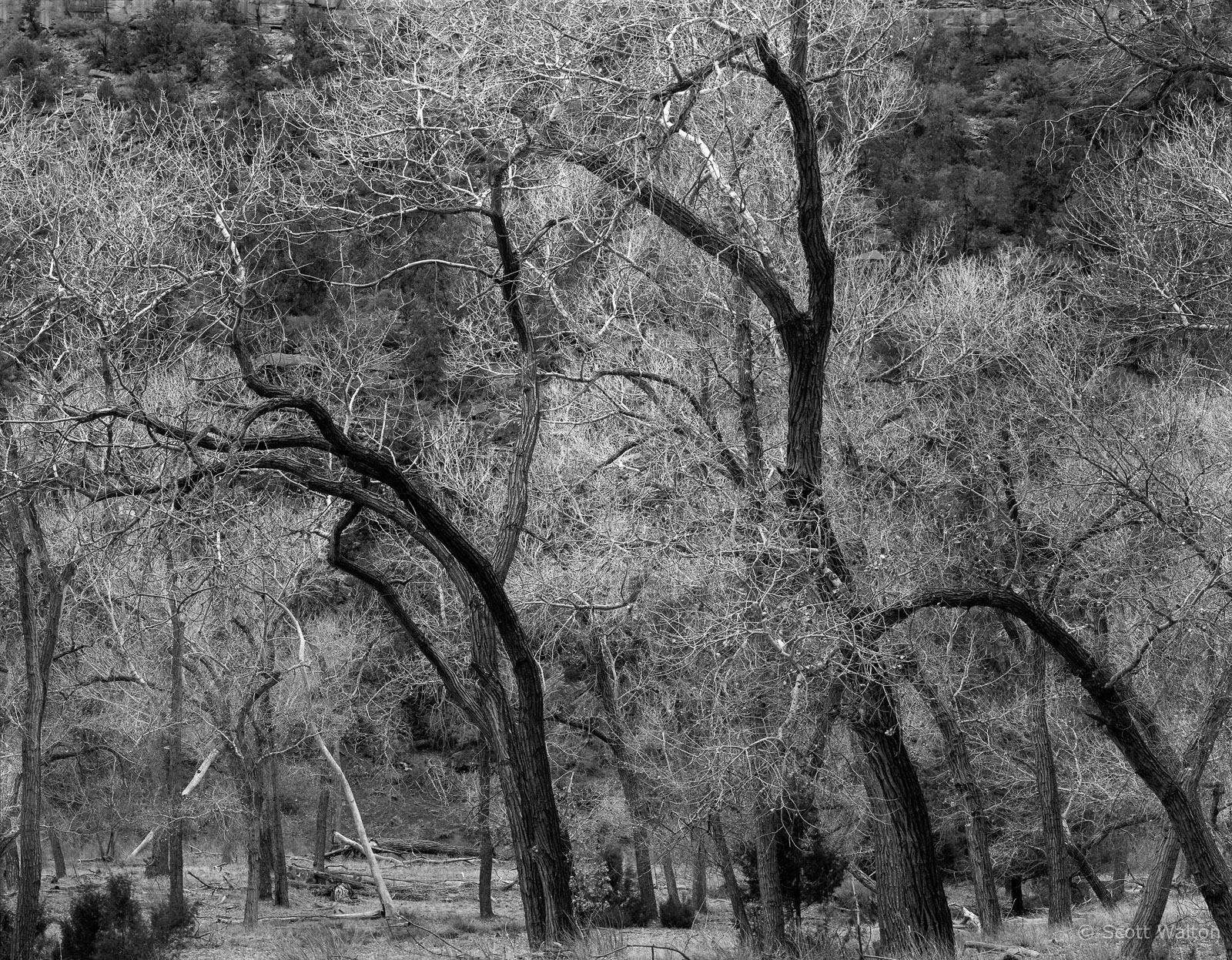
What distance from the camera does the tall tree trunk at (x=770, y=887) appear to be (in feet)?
41.8

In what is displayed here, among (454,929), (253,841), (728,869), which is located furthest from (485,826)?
(728,869)

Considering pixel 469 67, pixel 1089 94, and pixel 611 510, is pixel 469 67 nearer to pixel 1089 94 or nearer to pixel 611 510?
pixel 1089 94

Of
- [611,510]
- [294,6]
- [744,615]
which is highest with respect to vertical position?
[294,6]

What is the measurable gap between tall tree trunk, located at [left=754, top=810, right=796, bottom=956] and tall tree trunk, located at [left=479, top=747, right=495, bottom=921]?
734cm

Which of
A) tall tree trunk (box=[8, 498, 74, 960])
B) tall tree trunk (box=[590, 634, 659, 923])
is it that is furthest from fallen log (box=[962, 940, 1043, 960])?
tall tree trunk (box=[8, 498, 74, 960])

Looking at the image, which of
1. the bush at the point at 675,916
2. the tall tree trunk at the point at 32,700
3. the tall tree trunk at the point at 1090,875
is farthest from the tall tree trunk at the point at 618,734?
the tall tree trunk at the point at 32,700

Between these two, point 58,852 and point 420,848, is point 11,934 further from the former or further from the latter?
point 420,848

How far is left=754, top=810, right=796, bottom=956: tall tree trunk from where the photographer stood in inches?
502

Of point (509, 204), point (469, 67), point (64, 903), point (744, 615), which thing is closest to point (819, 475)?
point (744, 615)

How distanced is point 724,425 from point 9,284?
31.1 ft

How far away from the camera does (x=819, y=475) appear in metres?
8.46

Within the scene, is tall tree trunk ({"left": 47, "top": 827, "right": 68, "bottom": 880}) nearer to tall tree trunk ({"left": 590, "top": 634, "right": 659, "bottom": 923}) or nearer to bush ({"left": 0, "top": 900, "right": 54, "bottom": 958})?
bush ({"left": 0, "top": 900, "right": 54, "bottom": 958})

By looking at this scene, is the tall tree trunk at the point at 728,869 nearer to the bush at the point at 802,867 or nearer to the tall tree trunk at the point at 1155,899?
the bush at the point at 802,867

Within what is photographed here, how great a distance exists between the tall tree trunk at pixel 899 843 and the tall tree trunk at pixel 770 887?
3.90 m
